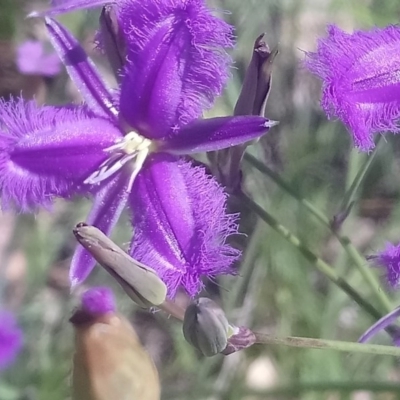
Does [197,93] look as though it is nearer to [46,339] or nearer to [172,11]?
[172,11]

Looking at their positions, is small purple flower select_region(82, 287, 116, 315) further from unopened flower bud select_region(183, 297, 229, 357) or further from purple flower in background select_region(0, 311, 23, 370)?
purple flower in background select_region(0, 311, 23, 370)

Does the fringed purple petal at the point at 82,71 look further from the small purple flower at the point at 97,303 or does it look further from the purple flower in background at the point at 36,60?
the purple flower in background at the point at 36,60

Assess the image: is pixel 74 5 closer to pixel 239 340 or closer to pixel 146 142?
pixel 146 142

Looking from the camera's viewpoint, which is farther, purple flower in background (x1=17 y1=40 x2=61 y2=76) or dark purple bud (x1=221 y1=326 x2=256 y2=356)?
purple flower in background (x1=17 y1=40 x2=61 y2=76)

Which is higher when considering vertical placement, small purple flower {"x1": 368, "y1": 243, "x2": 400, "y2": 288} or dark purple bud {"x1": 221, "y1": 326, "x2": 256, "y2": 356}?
small purple flower {"x1": 368, "y1": 243, "x2": 400, "y2": 288}

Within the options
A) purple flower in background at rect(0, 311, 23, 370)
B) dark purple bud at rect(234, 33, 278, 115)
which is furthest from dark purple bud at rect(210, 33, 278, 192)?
purple flower in background at rect(0, 311, 23, 370)
